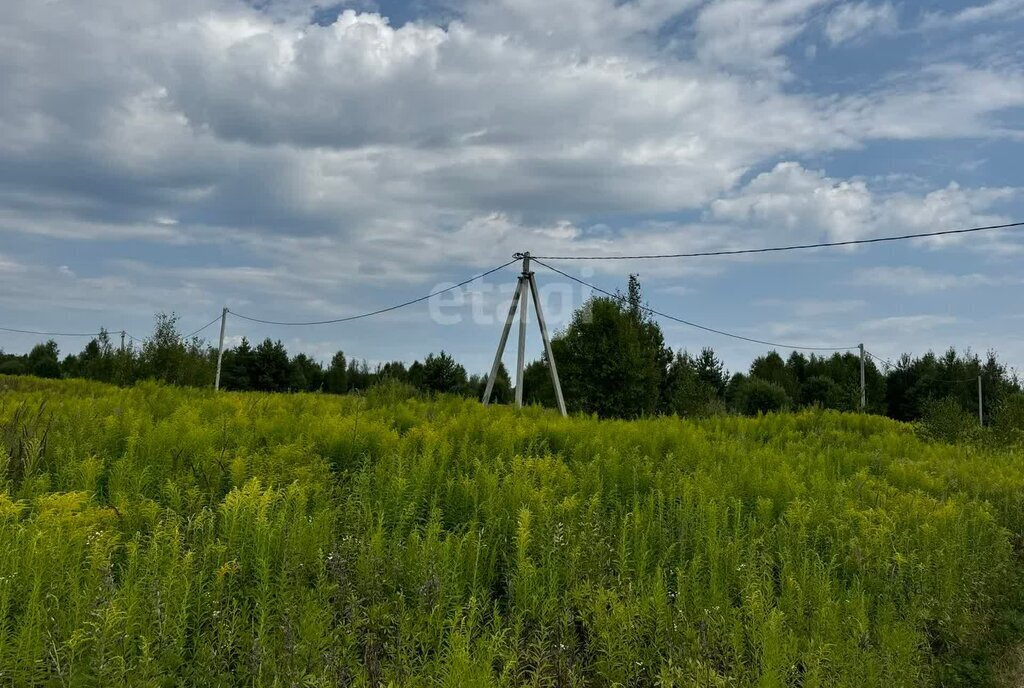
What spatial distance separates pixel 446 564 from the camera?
378cm

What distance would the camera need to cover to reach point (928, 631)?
551cm

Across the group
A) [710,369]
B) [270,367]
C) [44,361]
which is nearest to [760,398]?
[710,369]

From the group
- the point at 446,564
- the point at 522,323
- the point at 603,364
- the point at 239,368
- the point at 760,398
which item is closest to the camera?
the point at 446,564

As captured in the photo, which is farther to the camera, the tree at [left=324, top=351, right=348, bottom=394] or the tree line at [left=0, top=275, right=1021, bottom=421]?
the tree at [left=324, top=351, right=348, bottom=394]

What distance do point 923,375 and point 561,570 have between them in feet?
196

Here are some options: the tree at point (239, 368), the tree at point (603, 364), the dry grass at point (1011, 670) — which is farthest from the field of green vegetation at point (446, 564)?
the tree at point (239, 368)

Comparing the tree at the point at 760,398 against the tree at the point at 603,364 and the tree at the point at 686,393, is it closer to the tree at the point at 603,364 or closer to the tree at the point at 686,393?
the tree at the point at 686,393

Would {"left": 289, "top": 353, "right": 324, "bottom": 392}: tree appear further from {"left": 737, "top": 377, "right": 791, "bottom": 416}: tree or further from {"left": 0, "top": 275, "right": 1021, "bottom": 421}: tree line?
{"left": 737, "top": 377, "right": 791, "bottom": 416}: tree

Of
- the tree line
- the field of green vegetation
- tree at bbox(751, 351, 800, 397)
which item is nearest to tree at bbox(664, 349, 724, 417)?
the tree line

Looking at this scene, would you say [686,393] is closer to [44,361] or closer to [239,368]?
[239,368]

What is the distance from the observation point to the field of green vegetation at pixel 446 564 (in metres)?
3.01

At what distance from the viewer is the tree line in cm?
2895

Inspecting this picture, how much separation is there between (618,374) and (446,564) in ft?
84.4

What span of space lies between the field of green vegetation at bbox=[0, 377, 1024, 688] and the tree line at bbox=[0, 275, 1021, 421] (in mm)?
5267
